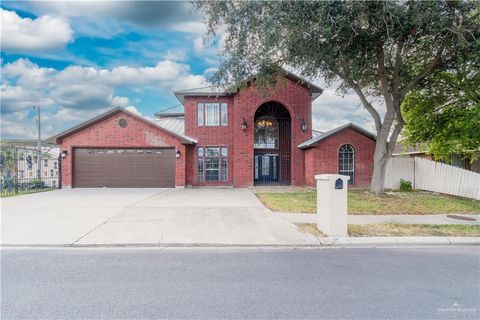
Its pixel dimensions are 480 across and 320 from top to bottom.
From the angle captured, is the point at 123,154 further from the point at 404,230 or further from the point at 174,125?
the point at 404,230

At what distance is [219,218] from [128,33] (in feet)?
31.8

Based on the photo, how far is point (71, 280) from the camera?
459 cm

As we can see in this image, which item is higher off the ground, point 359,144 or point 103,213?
point 359,144

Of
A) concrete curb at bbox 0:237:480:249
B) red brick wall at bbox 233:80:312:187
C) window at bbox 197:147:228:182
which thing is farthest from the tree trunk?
window at bbox 197:147:228:182

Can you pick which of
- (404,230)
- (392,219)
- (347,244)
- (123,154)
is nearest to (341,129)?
(392,219)

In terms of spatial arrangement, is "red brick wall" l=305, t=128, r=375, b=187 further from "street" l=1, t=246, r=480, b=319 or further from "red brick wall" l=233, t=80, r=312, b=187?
"street" l=1, t=246, r=480, b=319

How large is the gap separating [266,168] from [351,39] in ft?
37.9

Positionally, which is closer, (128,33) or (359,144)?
(128,33)

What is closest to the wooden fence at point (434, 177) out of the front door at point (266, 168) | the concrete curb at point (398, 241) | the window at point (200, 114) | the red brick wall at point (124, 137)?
the front door at point (266, 168)

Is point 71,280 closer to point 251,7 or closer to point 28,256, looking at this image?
point 28,256

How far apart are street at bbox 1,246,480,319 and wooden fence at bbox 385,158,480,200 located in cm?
989

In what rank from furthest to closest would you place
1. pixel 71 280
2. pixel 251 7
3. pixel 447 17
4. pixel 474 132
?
pixel 474 132
pixel 251 7
pixel 447 17
pixel 71 280

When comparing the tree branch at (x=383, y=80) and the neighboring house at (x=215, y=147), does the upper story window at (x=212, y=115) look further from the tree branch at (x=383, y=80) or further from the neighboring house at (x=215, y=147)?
the tree branch at (x=383, y=80)

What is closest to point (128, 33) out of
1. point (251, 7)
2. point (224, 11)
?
point (224, 11)
